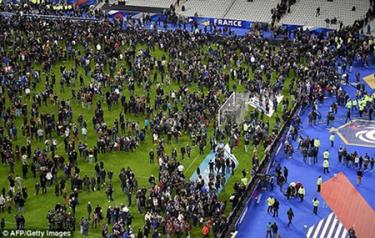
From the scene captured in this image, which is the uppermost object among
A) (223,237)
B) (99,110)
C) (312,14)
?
(312,14)

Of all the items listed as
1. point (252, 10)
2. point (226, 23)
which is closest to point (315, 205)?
point (226, 23)

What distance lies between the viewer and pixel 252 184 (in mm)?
44062

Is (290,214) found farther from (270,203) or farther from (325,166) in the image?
(325,166)

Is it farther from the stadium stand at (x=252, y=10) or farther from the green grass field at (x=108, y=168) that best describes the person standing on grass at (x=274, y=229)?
the stadium stand at (x=252, y=10)

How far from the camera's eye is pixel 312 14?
252ft

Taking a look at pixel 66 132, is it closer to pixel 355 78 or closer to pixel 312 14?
pixel 355 78

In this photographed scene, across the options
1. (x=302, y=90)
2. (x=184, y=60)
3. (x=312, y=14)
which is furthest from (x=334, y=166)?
(x=312, y=14)

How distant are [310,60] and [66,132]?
75.6 feet

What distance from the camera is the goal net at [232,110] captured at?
51781 mm

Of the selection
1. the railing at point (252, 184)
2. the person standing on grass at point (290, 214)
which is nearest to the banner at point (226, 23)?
the railing at point (252, 184)

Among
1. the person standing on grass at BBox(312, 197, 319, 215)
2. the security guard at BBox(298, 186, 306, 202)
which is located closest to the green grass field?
the security guard at BBox(298, 186, 306, 202)

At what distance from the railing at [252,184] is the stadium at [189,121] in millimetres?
125

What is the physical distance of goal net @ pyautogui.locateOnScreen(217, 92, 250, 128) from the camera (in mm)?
51781

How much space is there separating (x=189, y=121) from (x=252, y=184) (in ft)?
31.0
